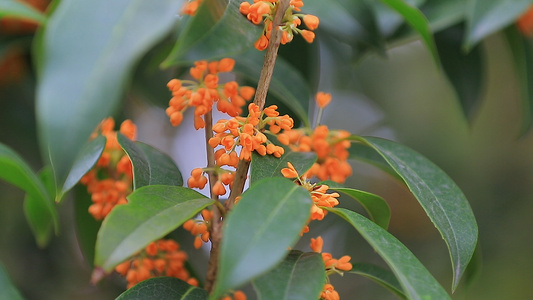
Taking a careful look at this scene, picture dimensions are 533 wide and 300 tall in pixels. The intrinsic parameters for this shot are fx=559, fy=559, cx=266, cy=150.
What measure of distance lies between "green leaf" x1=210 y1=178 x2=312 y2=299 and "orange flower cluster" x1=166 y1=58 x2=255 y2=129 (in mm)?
203

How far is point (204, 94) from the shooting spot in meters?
0.75

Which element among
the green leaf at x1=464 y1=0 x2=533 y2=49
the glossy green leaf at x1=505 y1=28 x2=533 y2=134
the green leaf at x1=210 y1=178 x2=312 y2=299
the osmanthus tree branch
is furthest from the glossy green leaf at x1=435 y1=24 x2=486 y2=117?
the green leaf at x1=210 y1=178 x2=312 y2=299

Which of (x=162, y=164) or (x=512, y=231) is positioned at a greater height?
(x=162, y=164)

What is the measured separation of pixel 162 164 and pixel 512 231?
1.56 meters

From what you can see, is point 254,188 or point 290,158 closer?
point 254,188

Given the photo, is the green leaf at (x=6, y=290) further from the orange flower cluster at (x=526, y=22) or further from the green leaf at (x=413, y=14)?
the orange flower cluster at (x=526, y=22)

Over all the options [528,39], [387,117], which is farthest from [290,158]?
[387,117]

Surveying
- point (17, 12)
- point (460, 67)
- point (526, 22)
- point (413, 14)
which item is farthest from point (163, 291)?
point (526, 22)

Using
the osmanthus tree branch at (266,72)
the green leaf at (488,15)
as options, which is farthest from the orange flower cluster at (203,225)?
the green leaf at (488,15)

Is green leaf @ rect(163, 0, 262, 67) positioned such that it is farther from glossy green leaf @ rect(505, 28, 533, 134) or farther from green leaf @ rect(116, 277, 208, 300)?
glossy green leaf @ rect(505, 28, 533, 134)

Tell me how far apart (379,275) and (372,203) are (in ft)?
0.37

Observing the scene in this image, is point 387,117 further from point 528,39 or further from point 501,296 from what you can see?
point 528,39

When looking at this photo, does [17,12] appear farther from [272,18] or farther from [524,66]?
[524,66]

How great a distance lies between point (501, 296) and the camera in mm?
2002
